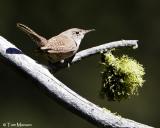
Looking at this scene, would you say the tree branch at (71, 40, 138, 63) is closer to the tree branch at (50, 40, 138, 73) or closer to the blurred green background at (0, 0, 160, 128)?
the tree branch at (50, 40, 138, 73)

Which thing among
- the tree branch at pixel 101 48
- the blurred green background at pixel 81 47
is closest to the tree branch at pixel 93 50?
the tree branch at pixel 101 48

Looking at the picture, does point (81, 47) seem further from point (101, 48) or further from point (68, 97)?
point (68, 97)

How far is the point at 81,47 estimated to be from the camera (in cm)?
497

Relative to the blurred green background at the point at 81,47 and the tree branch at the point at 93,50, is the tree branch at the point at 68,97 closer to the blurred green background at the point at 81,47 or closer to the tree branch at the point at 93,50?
the tree branch at the point at 93,50

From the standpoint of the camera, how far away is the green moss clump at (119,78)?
2.63 m

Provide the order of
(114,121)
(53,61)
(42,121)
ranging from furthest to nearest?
(42,121), (53,61), (114,121)

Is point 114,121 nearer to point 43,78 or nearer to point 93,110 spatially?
point 93,110

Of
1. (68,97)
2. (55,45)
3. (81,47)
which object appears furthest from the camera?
(81,47)

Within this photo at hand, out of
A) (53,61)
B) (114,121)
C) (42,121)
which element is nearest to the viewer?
(114,121)

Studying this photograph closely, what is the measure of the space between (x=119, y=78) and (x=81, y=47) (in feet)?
7.60

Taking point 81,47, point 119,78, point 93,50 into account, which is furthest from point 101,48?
point 81,47

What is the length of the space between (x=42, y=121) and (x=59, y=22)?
0.78 meters

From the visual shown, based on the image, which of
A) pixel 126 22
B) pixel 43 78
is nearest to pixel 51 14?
pixel 126 22

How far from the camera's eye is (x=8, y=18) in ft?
16.8
